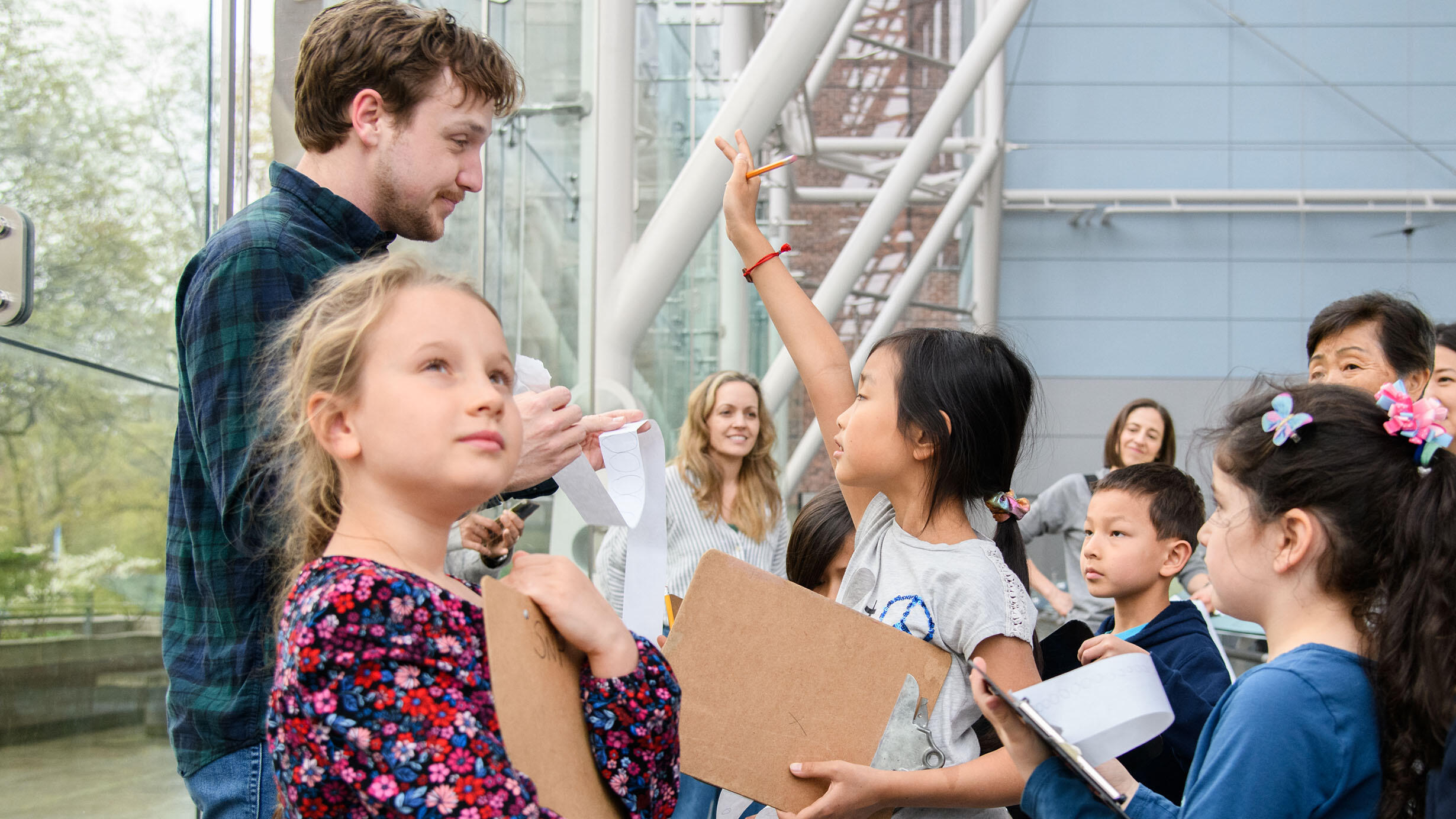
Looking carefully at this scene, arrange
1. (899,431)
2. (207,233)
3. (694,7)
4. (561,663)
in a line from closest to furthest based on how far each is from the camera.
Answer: (561,663)
(899,431)
(207,233)
(694,7)

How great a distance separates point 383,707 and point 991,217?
11277 mm

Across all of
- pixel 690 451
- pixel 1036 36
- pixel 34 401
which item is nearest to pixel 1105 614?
pixel 690 451

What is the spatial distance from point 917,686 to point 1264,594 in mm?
430

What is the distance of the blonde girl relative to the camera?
958 mm

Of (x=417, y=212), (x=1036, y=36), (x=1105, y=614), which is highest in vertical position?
(x=1036, y=36)

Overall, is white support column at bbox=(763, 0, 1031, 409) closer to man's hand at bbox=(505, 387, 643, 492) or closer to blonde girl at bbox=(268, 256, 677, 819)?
man's hand at bbox=(505, 387, 643, 492)

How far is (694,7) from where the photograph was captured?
6941 millimetres

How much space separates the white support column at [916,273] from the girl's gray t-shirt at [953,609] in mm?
6429

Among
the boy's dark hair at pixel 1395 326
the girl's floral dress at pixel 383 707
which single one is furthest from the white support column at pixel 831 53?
the girl's floral dress at pixel 383 707

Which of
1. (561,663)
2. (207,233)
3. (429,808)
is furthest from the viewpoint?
(207,233)

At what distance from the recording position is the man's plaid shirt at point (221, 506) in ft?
4.28

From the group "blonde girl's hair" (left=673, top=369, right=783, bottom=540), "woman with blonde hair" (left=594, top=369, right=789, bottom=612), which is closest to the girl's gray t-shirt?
"woman with blonde hair" (left=594, top=369, right=789, bottom=612)

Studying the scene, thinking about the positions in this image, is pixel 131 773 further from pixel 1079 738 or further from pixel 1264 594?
pixel 1264 594

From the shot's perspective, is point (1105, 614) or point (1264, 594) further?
point (1105, 614)
